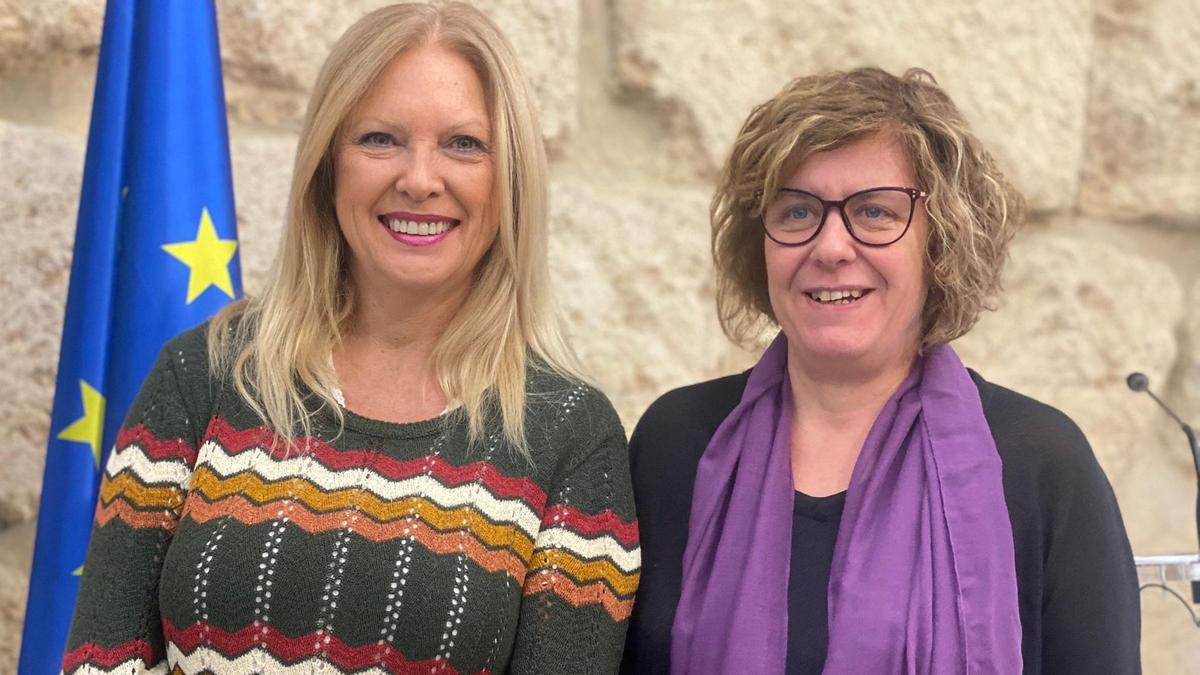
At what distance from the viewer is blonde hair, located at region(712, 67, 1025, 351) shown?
1.72 m

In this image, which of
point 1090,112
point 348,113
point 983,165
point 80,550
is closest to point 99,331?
point 80,550

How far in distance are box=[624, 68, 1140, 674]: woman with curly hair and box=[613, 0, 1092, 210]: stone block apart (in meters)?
0.65

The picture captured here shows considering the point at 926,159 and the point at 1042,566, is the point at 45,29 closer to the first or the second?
the point at 926,159

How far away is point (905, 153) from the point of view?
1729 mm

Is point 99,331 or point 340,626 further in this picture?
point 99,331

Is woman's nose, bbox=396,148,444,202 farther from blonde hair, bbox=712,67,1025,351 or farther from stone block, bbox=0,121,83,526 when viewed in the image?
stone block, bbox=0,121,83,526

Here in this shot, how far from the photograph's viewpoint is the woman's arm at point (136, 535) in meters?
1.63

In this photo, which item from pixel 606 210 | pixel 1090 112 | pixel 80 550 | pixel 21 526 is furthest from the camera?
pixel 1090 112

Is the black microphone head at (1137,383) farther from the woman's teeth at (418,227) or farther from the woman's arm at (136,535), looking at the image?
the woman's arm at (136,535)

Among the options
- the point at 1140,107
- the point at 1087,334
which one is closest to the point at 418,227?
the point at 1087,334

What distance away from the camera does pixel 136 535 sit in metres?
1.64

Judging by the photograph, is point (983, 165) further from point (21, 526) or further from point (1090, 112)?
point (21, 526)

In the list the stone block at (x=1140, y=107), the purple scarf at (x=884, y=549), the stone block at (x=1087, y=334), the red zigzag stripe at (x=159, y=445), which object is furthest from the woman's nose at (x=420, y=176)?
the stone block at (x=1140, y=107)

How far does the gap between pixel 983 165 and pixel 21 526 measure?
1432mm
